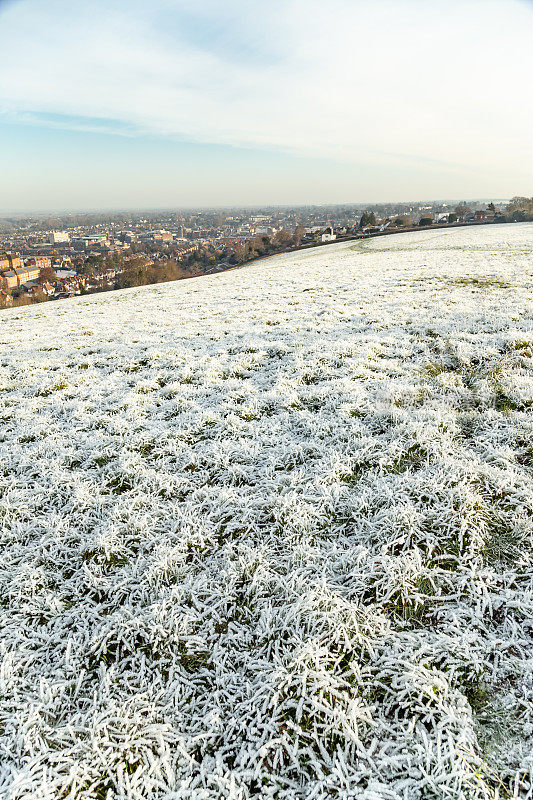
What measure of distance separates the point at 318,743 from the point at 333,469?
274cm

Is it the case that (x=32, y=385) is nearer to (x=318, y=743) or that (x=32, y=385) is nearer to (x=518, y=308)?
(x=318, y=743)

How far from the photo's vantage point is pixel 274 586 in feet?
11.2

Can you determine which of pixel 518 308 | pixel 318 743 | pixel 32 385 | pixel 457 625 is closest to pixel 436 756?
pixel 318 743

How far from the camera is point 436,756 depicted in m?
2.20

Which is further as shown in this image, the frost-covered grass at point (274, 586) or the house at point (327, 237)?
the house at point (327, 237)

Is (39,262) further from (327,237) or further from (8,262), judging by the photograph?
(327,237)

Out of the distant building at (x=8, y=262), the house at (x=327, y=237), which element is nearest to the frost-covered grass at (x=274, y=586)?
the house at (x=327, y=237)

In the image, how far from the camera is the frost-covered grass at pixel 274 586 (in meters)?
2.31

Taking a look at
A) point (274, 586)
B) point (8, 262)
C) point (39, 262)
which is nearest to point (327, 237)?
point (274, 586)

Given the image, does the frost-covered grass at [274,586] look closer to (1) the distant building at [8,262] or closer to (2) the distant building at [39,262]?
(1) the distant building at [8,262]

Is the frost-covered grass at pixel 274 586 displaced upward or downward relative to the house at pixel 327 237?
downward

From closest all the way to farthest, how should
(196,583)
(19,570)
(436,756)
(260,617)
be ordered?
(436,756)
(260,617)
(196,583)
(19,570)

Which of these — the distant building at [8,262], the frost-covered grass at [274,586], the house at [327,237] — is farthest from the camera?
the distant building at [8,262]

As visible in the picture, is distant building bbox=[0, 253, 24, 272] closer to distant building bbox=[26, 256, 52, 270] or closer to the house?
distant building bbox=[26, 256, 52, 270]
